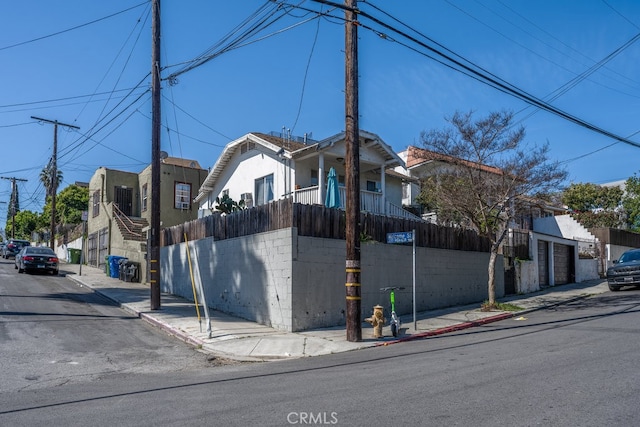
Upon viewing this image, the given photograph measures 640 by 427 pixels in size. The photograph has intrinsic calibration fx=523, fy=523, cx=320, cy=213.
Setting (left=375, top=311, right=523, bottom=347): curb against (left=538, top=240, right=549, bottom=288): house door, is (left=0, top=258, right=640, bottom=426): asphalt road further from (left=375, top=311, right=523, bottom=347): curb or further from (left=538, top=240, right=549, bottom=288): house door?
(left=538, top=240, right=549, bottom=288): house door

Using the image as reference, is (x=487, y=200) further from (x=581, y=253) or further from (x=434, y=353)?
(x=581, y=253)

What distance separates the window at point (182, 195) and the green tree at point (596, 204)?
90.8 feet

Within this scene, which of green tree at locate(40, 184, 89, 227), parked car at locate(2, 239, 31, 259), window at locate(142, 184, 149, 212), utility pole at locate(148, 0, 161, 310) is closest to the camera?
utility pole at locate(148, 0, 161, 310)

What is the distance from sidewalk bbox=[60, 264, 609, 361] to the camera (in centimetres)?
1171

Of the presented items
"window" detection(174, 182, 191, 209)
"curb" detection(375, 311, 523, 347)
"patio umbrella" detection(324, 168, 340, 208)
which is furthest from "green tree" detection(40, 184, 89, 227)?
"curb" detection(375, 311, 523, 347)

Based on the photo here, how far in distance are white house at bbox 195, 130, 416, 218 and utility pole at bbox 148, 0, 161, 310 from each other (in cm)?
551

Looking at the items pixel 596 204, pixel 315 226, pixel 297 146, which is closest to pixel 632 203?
pixel 596 204

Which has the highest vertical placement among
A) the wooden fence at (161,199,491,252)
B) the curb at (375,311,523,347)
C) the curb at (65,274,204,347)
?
the wooden fence at (161,199,491,252)

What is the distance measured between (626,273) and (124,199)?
A: 95.0ft

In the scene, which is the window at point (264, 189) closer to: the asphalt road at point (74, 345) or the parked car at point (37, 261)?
the asphalt road at point (74, 345)

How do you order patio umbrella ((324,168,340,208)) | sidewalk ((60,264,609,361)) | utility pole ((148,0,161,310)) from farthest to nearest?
patio umbrella ((324,168,340,208))
utility pole ((148,0,161,310))
sidewalk ((60,264,609,361))

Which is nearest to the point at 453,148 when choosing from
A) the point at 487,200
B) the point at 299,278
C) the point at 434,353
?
the point at 487,200

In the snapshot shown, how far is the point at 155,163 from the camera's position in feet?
56.3

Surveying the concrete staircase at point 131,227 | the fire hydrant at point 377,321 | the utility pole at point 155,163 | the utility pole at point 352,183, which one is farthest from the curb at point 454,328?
the concrete staircase at point 131,227
